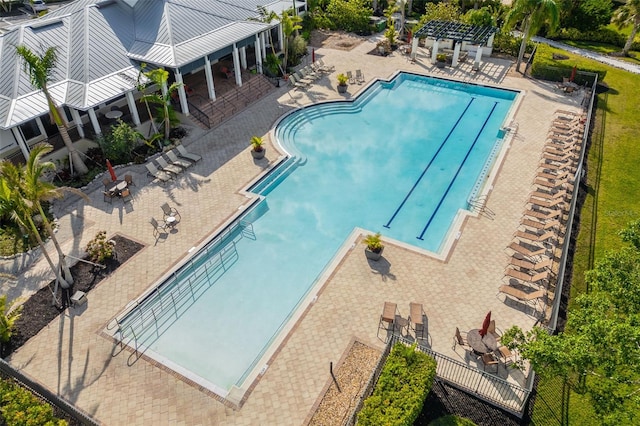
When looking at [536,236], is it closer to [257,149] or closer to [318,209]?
[318,209]

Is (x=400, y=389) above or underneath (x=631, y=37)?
underneath

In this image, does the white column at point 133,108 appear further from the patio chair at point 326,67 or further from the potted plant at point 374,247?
the potted plant at point 374,247

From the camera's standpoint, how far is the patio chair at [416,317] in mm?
16447

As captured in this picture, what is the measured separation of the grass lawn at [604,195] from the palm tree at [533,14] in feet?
15.3

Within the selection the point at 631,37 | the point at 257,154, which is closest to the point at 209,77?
the point at 257,154

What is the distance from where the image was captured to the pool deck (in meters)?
14.4

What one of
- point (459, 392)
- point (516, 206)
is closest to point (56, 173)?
point (459, 392)

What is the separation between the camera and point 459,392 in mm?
14258

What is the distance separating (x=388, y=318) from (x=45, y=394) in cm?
1177

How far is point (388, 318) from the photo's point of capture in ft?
54.0

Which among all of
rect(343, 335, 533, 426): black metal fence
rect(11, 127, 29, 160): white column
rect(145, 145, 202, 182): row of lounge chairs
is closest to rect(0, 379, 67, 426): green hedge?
rect(343, 335, 533, 426): black metal fence

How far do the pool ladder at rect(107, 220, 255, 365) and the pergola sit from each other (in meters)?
28.1

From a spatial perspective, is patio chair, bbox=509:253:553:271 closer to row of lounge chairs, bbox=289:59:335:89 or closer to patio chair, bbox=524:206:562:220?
patio chair, bbox=524:206:562:220

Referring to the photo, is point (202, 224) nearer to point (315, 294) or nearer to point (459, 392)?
point (315, 294)
